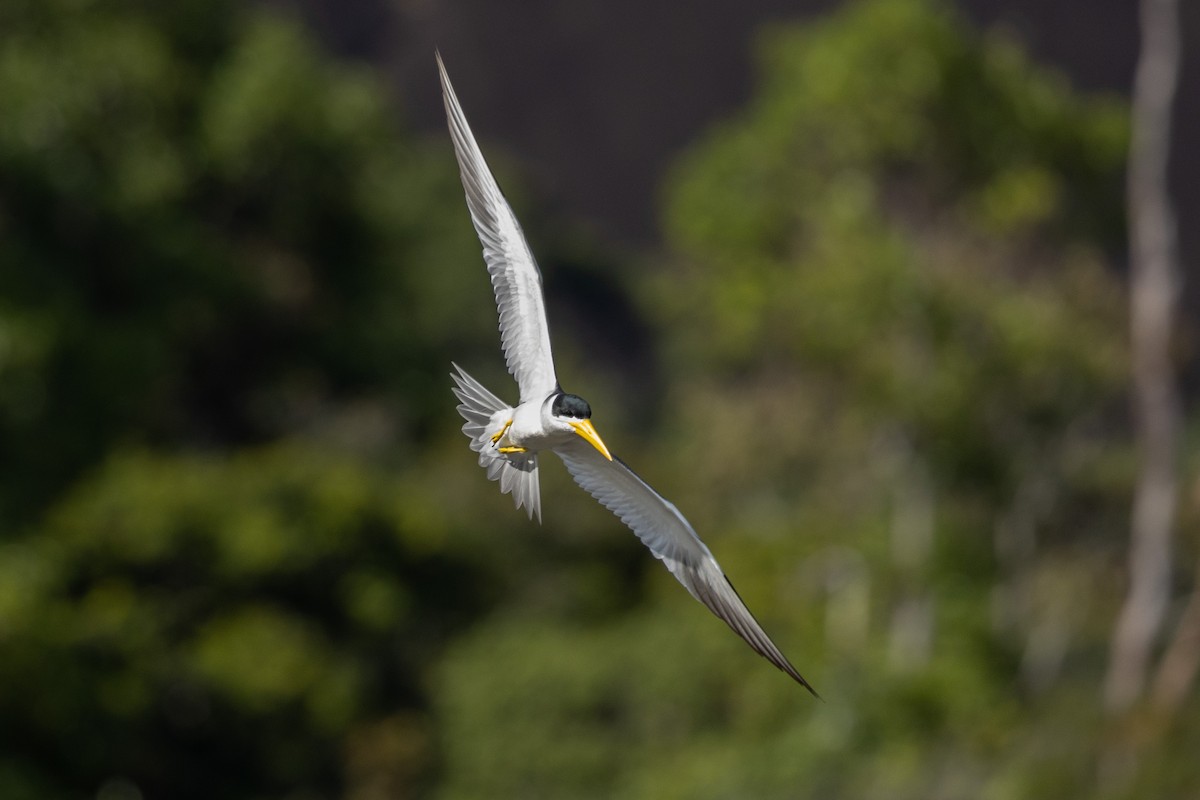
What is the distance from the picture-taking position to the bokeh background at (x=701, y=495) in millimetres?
20234

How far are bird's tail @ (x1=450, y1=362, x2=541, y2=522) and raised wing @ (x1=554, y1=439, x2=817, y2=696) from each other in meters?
0.15

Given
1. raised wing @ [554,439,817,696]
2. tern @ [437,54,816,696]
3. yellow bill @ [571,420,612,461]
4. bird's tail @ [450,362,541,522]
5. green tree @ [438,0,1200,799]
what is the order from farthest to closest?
1. green tree @ [438,0,1200,799]
2. bird's tail @ [450,362,541,522]
3. raised wing @ [554,439,817,696]
4. tern @ [437,54,816,696]
5. yellow bill @ [571,420,612,461]

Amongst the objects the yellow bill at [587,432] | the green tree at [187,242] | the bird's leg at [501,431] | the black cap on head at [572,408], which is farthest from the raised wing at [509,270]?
the green tree at [187,242]

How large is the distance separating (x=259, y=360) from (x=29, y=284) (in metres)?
6.83

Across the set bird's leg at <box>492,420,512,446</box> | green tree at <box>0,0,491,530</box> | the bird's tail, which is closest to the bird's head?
bird's leg at <box>492,420,512,446</box>

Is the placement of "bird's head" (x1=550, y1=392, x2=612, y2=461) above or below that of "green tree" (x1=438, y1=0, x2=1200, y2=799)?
below

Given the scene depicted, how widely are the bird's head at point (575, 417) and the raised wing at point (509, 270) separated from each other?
9.8 inches

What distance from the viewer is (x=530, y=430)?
7.15m

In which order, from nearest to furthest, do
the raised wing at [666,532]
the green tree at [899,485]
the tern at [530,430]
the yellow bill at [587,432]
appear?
1. the yellow bill at [587,432]
2. the tern at [530,430]
3. the raised wing at [666,532]
4. the green tree at [899,485]

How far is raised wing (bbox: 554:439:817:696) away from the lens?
24.4 ft

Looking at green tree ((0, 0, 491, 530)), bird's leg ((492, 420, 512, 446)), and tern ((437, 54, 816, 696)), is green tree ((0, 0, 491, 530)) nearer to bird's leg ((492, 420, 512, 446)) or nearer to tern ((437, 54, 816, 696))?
tern ((437, 54, 816, 696))

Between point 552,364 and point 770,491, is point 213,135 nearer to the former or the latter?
point 770,491

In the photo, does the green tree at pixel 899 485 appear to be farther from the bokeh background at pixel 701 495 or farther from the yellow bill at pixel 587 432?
the yellow bill at pixel 587 432

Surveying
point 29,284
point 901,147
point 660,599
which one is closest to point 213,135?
point 29,284
